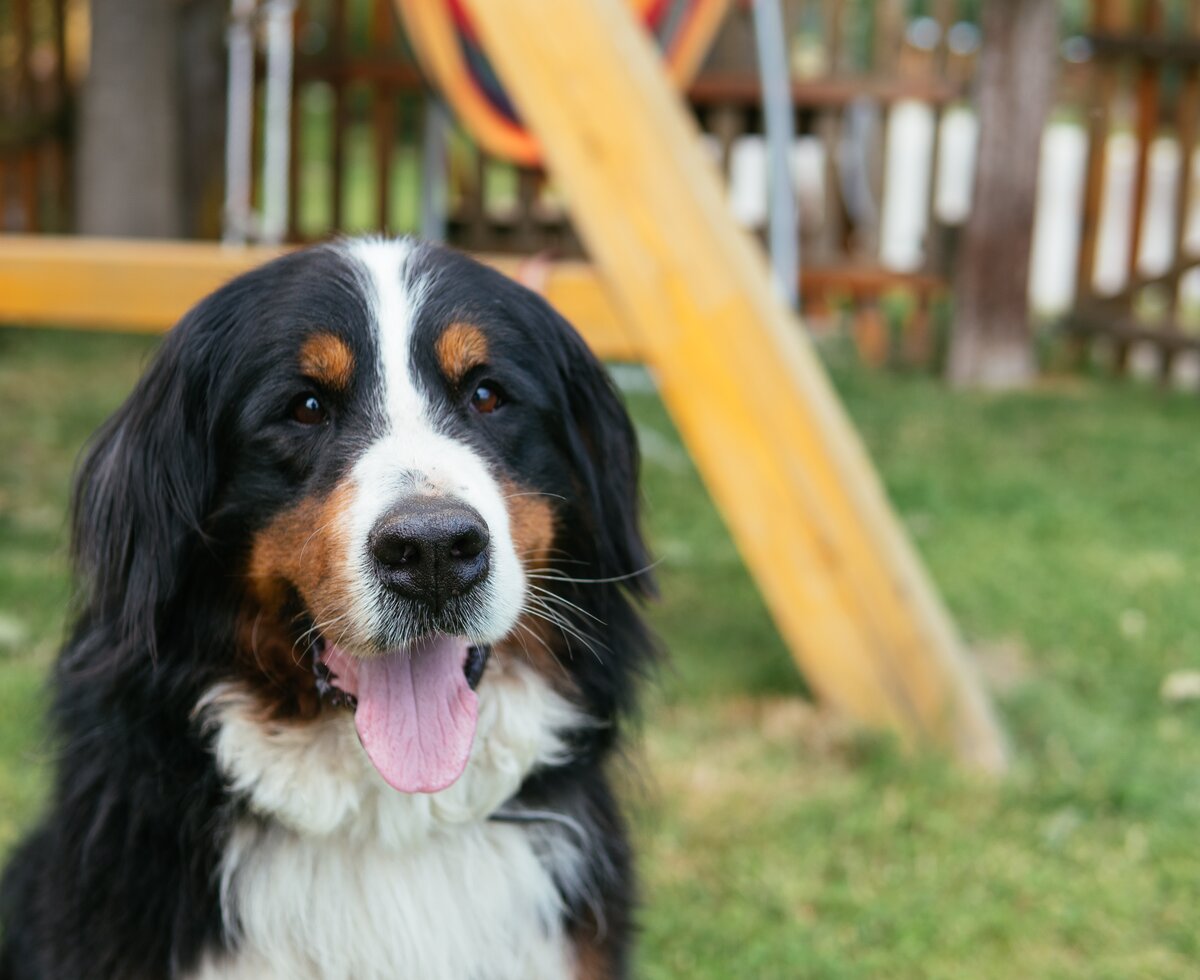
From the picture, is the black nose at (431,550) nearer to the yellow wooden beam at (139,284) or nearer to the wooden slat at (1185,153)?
the yellow wooden beam at (139,284)

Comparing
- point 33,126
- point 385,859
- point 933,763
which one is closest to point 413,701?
point 385,859

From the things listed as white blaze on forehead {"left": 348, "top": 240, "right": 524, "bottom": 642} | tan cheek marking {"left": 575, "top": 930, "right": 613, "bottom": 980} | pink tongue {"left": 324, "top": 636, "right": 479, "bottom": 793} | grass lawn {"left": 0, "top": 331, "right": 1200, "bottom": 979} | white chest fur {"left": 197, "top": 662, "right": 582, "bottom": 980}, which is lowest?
grass lawn {"left": 0, "top": 331, "right": 1200, "bottom": 979}

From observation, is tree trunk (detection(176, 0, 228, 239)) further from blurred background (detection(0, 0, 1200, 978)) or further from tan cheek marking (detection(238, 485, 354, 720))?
tan cheek marking (detection(238, 485, 354, 720))

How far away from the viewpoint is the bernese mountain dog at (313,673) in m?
2.00

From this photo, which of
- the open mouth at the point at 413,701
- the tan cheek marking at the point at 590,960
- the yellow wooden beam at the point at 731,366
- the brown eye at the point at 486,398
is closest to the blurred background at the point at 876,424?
the yellow wooden beam at the point at 731,366

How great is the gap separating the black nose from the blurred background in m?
0.79

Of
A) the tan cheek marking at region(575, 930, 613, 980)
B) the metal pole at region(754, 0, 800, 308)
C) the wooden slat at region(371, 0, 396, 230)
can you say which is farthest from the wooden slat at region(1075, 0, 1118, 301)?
the tan cheek marking at region(575, 930, 613, 980)

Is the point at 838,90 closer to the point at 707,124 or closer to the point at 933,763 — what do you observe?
the point at 707,124

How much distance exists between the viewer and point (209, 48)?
805 centimetres

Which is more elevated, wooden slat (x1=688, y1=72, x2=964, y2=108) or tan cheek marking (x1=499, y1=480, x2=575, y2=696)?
wooden slat (x1=688, y1=72, x2=964, y2=108)

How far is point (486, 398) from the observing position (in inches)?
83.8

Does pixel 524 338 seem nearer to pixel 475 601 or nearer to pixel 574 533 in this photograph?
pixel 574 533

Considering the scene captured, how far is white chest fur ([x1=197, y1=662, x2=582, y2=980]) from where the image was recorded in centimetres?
204

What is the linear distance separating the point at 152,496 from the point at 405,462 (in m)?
0.43
